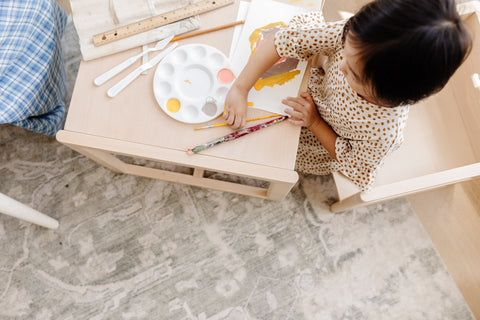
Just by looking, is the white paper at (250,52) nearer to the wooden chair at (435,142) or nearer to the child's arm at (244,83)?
the child's arm at (244,83)

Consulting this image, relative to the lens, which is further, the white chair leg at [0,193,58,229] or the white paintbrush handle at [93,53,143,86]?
the white chair leg at [0,193,58,229]

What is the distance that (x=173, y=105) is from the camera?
701 millimetres

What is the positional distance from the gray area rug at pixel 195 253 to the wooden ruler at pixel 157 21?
585 mm

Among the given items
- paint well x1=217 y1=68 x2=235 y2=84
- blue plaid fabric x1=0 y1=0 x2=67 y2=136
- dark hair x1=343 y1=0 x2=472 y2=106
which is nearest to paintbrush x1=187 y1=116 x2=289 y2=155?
paint well x1=217 y1=68 x2=235 y2=84

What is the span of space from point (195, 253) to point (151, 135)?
1.94 feet

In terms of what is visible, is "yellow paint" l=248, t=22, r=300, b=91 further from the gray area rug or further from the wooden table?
the gray area rug

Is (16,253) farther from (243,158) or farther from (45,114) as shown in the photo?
(243,158)

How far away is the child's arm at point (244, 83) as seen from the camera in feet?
2.23

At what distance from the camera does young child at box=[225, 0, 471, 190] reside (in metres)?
0.46

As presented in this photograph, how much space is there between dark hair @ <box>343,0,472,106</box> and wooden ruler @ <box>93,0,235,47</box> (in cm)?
38

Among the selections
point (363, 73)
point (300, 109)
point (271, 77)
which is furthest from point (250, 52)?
point (363, 73)

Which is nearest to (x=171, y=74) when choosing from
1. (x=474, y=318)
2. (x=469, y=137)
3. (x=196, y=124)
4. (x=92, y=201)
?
(x=196, y=124)

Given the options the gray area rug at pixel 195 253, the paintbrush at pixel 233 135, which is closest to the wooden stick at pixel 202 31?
the paintbrush at pixel 233 135

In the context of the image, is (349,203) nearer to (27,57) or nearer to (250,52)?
(250,52)
